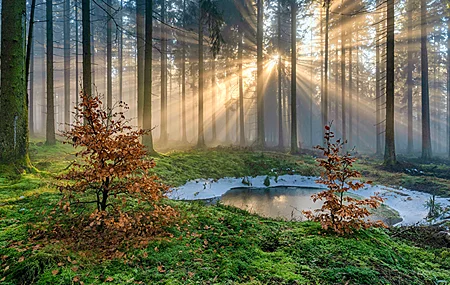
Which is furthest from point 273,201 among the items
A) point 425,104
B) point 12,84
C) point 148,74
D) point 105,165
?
point 425,104

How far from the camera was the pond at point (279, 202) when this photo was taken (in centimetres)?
699

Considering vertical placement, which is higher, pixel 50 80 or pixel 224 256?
pixel 50 80

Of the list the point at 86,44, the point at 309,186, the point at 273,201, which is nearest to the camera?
the point at 273,201

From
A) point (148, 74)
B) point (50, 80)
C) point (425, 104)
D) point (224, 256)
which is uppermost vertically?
point (50, 80)

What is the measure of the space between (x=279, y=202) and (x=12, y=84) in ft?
27.8

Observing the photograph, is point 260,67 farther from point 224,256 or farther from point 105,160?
point 224,256

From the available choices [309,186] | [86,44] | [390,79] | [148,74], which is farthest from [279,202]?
[86,44]

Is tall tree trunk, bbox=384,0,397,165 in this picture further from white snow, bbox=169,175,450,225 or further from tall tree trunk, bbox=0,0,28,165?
tall tree trunk, bbox=0,0,28,165

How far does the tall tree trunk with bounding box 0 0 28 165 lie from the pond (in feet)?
19.7

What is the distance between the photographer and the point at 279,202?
870 centimetres

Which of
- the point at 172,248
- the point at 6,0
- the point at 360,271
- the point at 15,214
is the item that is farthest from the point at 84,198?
the point at 6,0

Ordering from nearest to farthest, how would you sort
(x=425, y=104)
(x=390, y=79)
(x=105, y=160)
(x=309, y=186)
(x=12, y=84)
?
(x=105, y=160) < (x=12, y=84) < (x=309, y=186) < (x=390, y=79) < (x=425, y=104)

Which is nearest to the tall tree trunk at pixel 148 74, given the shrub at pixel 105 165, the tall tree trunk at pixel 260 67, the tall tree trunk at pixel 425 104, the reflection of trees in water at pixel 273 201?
the reflection of trees in water at pixel 273 201

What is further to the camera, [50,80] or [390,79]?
[50,80]
